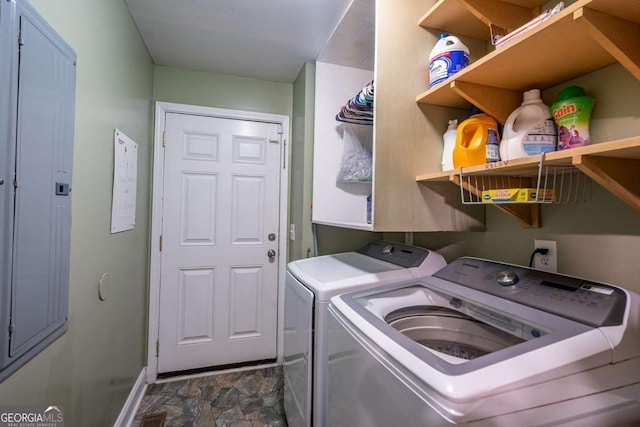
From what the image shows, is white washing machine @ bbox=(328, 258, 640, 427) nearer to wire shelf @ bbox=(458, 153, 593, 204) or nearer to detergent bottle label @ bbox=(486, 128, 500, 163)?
wire shelf @ bbox=(458, 153, 593, 204)

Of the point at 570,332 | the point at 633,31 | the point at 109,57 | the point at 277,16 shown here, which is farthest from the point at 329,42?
the point at 570,332

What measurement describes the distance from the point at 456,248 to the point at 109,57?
6.84 feet

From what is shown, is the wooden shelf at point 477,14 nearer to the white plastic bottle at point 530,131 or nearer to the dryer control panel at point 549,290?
the white plastic bottle at point 530,131

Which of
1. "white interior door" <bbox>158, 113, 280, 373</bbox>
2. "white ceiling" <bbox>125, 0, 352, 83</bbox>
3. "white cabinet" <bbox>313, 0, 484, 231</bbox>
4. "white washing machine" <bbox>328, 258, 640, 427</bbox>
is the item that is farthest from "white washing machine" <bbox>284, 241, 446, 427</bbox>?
"white ceiling" <bbox>125, 0, 352, 83</bbox>

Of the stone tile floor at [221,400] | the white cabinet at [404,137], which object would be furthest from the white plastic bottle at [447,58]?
the stone tile floor at [221,400]

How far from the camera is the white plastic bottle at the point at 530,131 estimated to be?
979 mm

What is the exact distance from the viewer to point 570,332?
0.68 meters

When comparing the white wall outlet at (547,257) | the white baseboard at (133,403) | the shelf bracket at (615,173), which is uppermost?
the shelf bracket at (615,173)

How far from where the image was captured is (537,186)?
87 centimetres

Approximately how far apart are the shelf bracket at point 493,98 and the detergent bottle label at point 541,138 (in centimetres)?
18

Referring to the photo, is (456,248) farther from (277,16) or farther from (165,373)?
(165,373)

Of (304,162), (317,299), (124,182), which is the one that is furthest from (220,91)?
(317,299)

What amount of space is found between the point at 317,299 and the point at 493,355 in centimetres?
73

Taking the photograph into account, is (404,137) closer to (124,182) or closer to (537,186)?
(537,186)
